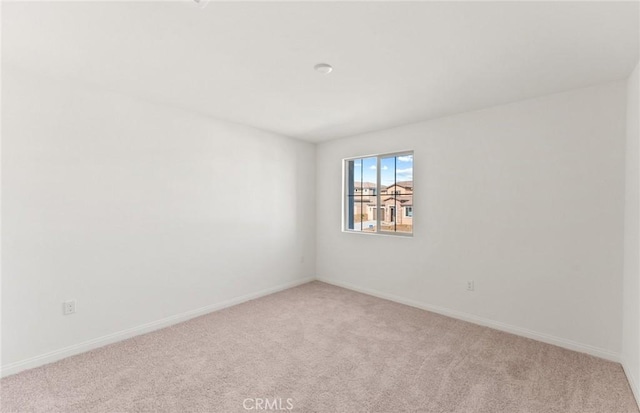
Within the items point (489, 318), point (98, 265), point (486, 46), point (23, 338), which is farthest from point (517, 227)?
point (23, 338)

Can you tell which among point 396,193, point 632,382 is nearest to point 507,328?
point 632,382

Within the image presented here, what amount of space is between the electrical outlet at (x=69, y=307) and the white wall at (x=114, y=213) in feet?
0.11

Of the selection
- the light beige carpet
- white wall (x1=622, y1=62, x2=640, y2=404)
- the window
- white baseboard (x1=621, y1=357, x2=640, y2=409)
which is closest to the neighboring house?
the window

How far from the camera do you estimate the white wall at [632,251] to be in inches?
80.1

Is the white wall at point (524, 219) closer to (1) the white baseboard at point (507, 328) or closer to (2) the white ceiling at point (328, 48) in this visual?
(1) the white baseboard at point (507, 328)

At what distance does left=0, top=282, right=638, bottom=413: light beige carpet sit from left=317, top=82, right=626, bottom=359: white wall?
0.33 meters

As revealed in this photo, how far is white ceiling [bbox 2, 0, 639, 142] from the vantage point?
5.16ft

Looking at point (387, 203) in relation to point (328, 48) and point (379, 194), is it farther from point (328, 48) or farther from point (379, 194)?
point (328, 48)

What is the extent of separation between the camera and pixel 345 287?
446 centimetres

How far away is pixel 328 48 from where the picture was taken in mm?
1927

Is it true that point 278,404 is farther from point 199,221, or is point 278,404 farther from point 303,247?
point 303,247

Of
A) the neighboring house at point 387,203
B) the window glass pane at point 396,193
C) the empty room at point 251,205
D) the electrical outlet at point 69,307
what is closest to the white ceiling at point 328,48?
the empty room at point 251,205

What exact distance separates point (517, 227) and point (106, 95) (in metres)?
4.19

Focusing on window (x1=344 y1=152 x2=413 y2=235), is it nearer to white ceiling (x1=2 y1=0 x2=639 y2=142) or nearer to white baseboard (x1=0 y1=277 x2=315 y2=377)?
white ceiling (x1=2 y1=0 x2=639 y2=142)
